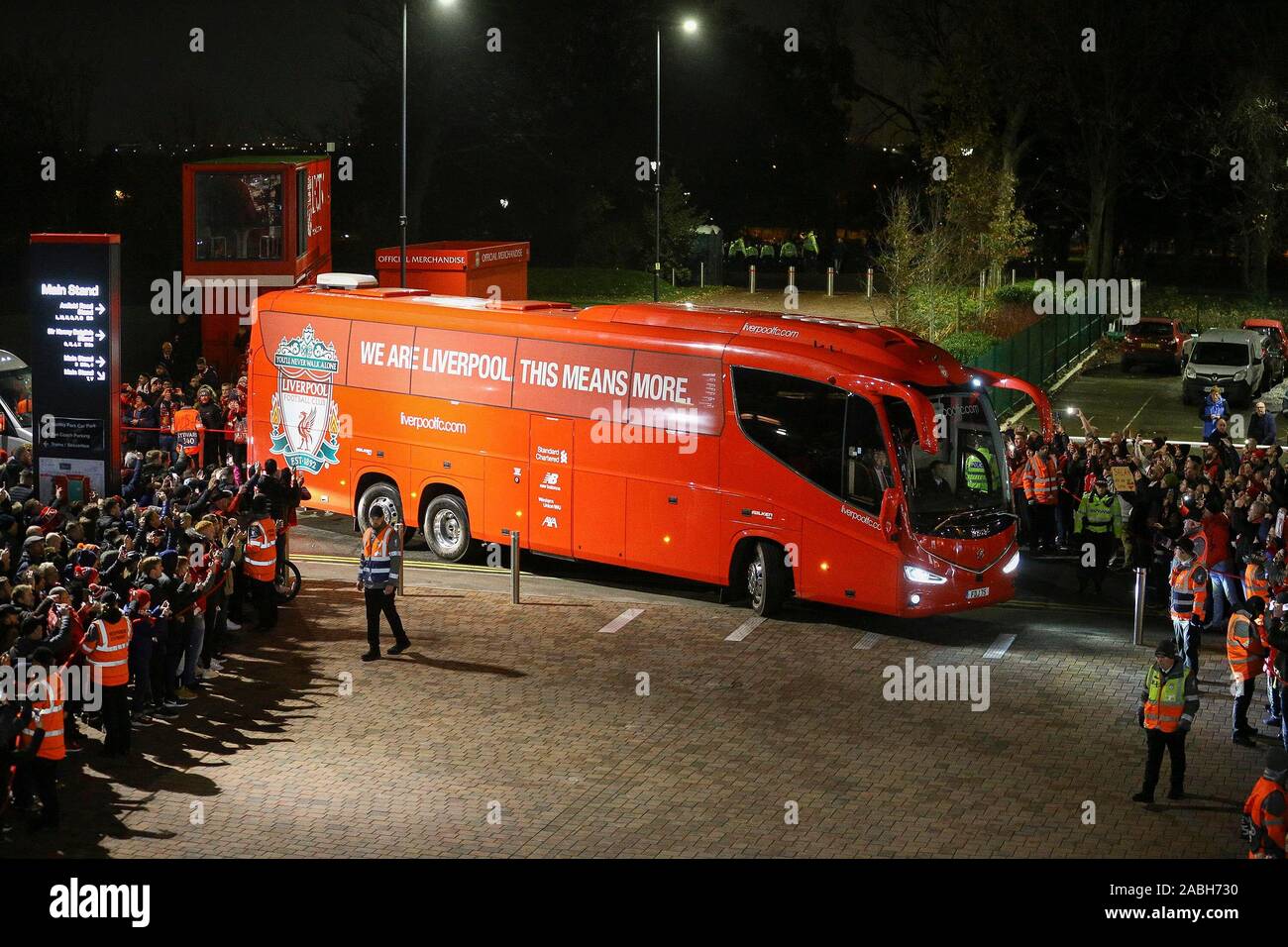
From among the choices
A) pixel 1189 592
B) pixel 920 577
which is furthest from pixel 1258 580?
pixel 920 577

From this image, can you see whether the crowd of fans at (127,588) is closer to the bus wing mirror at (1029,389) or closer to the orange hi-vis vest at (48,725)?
the orange hi-vis vest at (48,725)

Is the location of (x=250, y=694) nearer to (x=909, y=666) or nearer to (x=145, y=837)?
(x=145, y=837)

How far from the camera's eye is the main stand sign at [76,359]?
63.6 ft

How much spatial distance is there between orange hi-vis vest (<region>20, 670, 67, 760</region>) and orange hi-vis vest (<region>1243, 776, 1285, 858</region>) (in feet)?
28.5

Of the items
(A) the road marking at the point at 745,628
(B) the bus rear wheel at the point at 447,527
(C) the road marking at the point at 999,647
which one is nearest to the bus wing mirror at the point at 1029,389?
(C) the road marking at the point at 999,647

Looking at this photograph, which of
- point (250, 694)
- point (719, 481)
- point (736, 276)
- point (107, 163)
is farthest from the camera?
point (736, 276)

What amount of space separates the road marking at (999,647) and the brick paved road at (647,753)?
0.44 ft

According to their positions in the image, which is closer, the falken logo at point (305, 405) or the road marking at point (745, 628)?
the road marking at point (745, 628)

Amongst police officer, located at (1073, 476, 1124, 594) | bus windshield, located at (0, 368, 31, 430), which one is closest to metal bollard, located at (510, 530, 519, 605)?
police officer, located at (1073, 476, 1124, 594)

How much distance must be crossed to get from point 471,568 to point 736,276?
43.3m

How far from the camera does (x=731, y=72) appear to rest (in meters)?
71.2

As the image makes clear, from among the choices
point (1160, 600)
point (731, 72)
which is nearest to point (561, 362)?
point (1160, 600)

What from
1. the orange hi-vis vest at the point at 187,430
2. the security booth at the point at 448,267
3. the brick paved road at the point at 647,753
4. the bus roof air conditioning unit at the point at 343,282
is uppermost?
the security booth at the point at 448,267

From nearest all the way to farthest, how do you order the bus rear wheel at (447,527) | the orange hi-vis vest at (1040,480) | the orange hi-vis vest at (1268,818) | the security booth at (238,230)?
1. the orange hi-vis vest at (1268,818)
2. the bus rear wheel at (447,527)
3. the orange hi-vis vest at (1040,480)
4. the security booth at (238,230)
